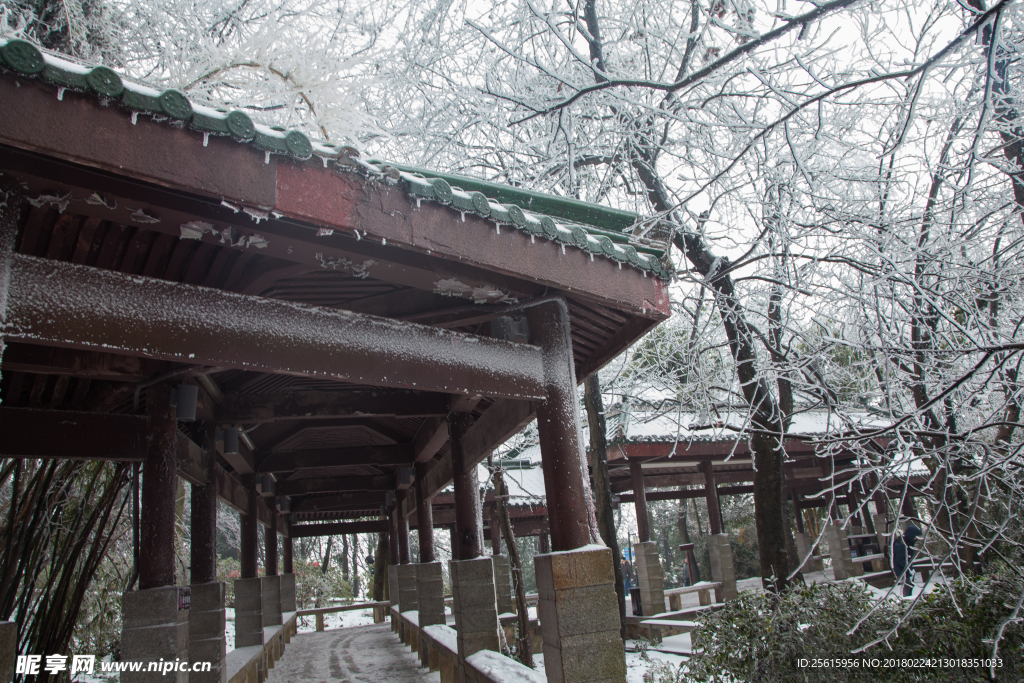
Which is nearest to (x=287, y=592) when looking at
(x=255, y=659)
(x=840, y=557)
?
(x=255, y=659)

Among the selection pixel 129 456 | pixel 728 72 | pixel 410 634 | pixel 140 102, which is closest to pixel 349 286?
pixel 140 102

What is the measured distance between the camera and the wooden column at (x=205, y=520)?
20.2 ft

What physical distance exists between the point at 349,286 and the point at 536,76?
4412 mm

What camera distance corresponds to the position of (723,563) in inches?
519

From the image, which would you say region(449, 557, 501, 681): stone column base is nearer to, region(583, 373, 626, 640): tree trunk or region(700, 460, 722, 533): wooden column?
region(583, 373, 626, 640): tree trunk

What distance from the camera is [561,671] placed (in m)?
3.15

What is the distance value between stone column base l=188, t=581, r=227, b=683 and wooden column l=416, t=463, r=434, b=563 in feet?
9.32

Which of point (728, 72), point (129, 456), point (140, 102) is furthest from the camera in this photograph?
point (728, 72)

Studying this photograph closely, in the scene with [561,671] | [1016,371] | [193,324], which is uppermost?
[193,324]

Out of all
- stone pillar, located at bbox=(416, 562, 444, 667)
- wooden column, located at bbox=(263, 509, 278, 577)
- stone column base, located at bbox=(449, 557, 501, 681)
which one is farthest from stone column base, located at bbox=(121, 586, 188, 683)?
wooden column, located at bbox=(263, 509, 278, 577)

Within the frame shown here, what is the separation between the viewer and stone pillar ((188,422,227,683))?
579 cm

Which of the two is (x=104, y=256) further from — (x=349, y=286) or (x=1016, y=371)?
(x=1016, y=371)

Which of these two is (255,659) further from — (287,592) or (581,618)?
(287,592)

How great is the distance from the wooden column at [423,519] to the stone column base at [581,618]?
5327 millimetres
